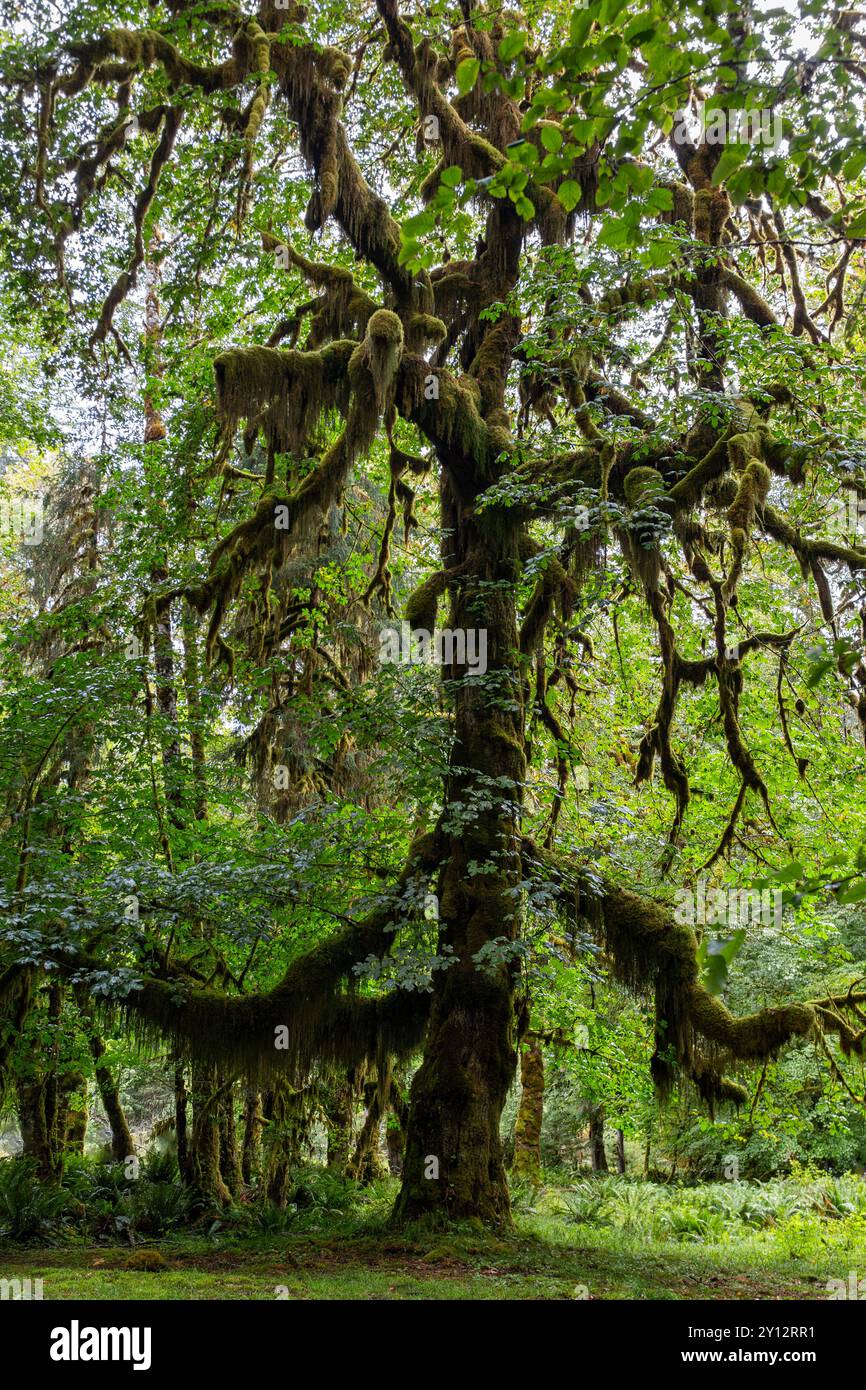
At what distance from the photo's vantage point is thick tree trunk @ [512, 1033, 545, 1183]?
1358 cm

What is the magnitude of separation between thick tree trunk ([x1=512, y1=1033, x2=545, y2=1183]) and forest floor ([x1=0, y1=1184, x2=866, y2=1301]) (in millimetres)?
3891

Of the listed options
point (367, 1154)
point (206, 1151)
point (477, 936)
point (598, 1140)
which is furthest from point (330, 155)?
point (598, 1140)

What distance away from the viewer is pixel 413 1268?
6152mm

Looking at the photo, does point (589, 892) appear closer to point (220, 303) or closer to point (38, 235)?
point (220, 303)

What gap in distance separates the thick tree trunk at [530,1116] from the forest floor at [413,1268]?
12.8 ft

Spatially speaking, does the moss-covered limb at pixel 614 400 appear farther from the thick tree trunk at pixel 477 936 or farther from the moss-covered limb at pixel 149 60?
the moss-covered limb at pixel 149 60

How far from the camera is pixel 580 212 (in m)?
9.77

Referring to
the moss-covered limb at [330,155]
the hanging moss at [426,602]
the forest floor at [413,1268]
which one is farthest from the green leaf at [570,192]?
the hanging moss at [426,602]

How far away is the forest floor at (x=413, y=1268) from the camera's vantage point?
557 centimetres

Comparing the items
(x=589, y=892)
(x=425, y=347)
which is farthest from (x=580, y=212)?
(x=589, y=892)

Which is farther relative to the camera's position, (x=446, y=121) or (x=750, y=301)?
(x=446, y=121)

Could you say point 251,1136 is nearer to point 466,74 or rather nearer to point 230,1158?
point 230,1158

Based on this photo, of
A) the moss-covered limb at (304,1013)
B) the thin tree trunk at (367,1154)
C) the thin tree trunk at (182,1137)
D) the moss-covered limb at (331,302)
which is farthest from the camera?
the thin tree trunk at (367,1154)

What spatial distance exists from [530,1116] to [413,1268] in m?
8.72
